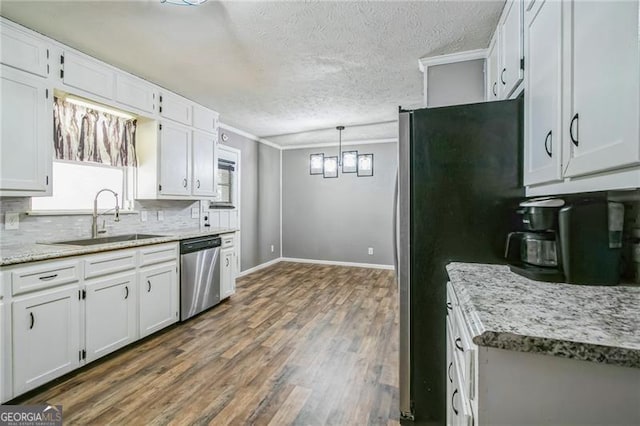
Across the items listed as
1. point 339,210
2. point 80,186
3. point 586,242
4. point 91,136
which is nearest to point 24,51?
point 91,136

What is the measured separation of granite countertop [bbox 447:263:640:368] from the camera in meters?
0.64

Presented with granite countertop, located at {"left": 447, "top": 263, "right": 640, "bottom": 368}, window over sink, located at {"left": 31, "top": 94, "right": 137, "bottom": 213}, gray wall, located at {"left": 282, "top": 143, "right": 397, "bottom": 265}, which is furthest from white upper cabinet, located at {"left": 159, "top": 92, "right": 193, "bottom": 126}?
granite countertop, located at {"left": 447, "top": 263, "right": 640, "bottom": 368}

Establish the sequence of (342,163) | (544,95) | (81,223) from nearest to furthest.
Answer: (544,95), (81,223), (342,163)

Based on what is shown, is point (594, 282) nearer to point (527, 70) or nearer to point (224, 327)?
point (527, 70)

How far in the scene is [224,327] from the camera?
2.90 metres

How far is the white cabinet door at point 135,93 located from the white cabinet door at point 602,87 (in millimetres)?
3236

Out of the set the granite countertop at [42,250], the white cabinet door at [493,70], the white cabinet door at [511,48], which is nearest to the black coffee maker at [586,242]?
the white cabinet door at [511,48]

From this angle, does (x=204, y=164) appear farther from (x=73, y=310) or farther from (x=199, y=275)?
(x=73, y=310)

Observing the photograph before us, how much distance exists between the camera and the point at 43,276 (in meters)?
1.86

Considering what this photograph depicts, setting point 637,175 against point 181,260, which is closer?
point 637,175

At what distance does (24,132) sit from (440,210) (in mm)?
2888

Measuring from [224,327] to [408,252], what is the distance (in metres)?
2.17

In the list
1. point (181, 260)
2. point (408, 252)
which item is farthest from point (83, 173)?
point (408, 252)

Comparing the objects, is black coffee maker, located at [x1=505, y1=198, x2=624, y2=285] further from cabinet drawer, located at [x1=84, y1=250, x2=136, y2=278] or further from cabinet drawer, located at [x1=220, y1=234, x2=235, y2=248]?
cabinet drawer, located at [x1=220, y1=234, x2=235, y2=248]
